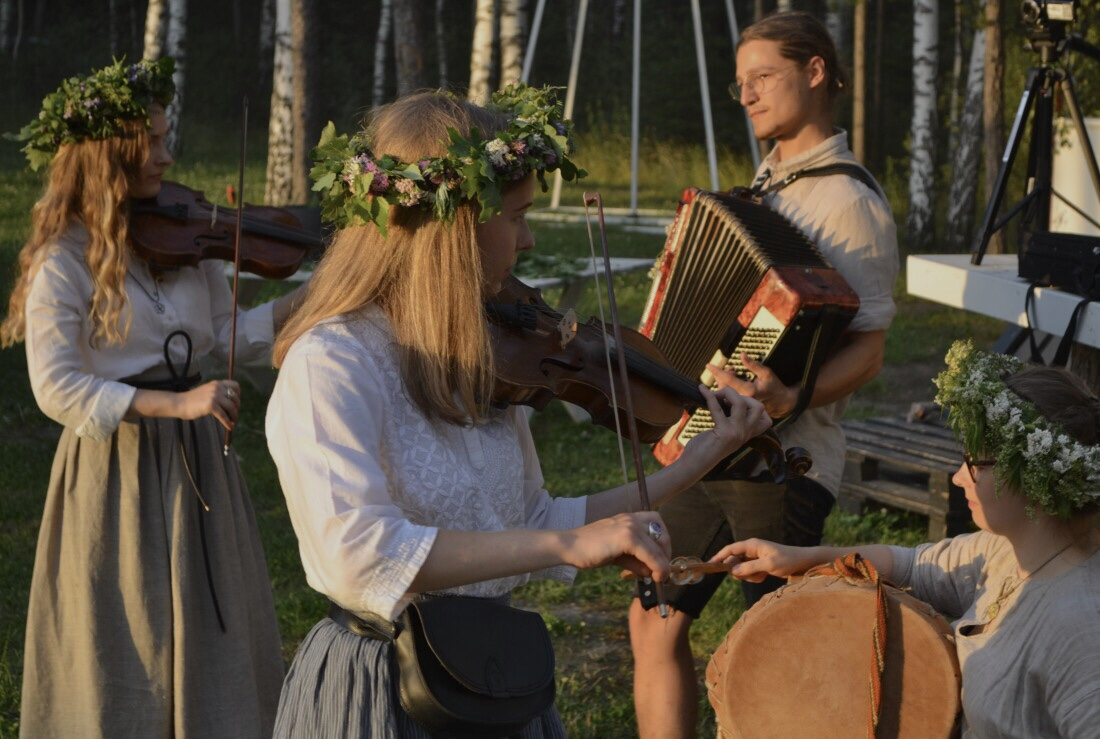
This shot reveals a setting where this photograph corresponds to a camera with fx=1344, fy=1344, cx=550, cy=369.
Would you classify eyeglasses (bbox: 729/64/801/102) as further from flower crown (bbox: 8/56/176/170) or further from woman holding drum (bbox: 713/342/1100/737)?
flower crown (bbox: 8/56/176/170)

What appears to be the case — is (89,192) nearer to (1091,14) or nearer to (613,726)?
(613,726)

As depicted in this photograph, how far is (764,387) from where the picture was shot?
3.47 m

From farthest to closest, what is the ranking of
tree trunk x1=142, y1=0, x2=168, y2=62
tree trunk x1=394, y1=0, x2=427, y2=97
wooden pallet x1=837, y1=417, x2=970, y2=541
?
tree trunk x1=142, y1=0, x2=168, y2=62
tree trunk x1=394, y1=0, x2=427, y2=97
wooden pallet x1=837, y1=417, x2=970, y2=541

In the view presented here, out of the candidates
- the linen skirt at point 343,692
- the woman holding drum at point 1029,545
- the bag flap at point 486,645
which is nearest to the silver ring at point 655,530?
the bag flap at point 486,645

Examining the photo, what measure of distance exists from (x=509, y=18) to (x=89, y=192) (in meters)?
11.5

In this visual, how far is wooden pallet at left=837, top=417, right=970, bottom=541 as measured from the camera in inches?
237

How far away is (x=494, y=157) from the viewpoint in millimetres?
2250

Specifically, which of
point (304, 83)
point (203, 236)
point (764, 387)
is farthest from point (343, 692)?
point (304, 83)

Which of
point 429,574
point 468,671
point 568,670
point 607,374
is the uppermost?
point 607,374

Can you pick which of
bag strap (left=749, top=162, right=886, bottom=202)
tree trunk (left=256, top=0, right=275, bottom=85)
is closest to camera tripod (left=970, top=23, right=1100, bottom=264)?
bag strap (left=749, top=162, right=886, bottom=202)

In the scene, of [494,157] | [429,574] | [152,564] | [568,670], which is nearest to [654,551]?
[429,574]

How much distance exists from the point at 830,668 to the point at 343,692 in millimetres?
1005

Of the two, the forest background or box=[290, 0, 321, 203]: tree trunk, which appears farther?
box=[290, 0, 321, 203]: tree trunk

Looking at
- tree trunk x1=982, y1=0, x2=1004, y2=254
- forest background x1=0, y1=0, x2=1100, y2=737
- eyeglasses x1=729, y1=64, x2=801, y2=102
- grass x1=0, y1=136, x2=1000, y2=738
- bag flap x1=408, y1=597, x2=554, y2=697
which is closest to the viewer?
bag flap x1=408, y1=597, x2=554, y2=697
